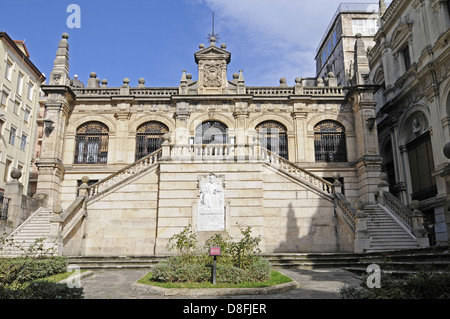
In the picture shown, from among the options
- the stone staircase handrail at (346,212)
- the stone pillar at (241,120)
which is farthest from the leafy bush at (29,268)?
the stone pillar at (241,120)

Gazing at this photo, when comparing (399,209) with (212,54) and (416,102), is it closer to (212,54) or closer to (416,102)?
(416,102)

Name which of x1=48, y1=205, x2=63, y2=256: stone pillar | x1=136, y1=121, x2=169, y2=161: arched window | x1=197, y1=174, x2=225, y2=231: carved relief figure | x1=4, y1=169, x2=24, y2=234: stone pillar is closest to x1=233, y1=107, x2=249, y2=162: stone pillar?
x1=136, y1=121, x2=169, y2=161: arched window

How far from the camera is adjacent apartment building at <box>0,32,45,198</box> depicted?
32562 mm

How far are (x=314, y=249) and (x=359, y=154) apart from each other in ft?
27.4

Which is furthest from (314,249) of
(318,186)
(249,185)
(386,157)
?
(386,157)

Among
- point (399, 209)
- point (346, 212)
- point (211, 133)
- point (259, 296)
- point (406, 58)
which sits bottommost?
point (259, 296)

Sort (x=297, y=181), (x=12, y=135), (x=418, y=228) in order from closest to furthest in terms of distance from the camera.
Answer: (x=418, y=228) → (x=297, y=181) → (x=12, y=135)

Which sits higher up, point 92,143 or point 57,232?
point 92,143

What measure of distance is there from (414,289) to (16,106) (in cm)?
3705

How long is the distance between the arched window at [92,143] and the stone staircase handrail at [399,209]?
56.7ft

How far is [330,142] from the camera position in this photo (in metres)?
25.3

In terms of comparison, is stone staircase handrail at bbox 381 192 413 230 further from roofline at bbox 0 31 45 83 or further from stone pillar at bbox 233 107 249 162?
roofline at bbox 0 31 45 83

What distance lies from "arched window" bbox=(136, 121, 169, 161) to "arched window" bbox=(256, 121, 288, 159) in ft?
20.7

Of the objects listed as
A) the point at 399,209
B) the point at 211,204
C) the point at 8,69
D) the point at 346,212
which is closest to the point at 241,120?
the point at 211,204
